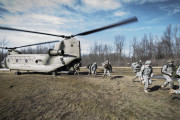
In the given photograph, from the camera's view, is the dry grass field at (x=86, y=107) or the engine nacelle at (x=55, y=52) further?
the engine nacelle at (x=55, y=52)

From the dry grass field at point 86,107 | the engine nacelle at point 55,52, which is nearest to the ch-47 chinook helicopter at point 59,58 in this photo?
the engine nacelle at point 55,52

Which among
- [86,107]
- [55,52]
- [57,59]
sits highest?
[55,52]

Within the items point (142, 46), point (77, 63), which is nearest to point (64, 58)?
point (77, 63)

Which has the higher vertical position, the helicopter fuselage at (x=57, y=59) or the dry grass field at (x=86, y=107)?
the helicopter fuselage at (x=57, y=59)

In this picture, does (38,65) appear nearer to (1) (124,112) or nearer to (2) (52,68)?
(2) (52,68)

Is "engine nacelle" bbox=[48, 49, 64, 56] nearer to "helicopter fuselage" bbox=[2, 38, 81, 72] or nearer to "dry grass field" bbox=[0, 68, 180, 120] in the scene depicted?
"helicopter fuselage" bbox=[2, 38, 81, 72]

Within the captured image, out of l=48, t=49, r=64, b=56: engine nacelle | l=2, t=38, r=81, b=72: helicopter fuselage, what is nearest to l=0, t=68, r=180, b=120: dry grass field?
l=2, t=38, r=81, b=72: helicopter fuselage

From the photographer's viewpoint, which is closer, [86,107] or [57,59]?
[86,107]

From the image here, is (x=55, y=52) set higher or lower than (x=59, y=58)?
higher

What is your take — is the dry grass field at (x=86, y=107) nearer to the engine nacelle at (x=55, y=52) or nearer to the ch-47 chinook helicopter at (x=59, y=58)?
the ch-47 chinook helicopter at (x=59, y=58)

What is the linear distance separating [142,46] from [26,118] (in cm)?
4949

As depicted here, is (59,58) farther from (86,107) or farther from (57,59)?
(86,107)

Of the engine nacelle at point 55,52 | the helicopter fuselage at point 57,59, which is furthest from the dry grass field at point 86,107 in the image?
the engine nacelle at point 55,52

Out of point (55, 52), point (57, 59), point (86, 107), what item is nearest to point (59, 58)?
point (57, 59)
